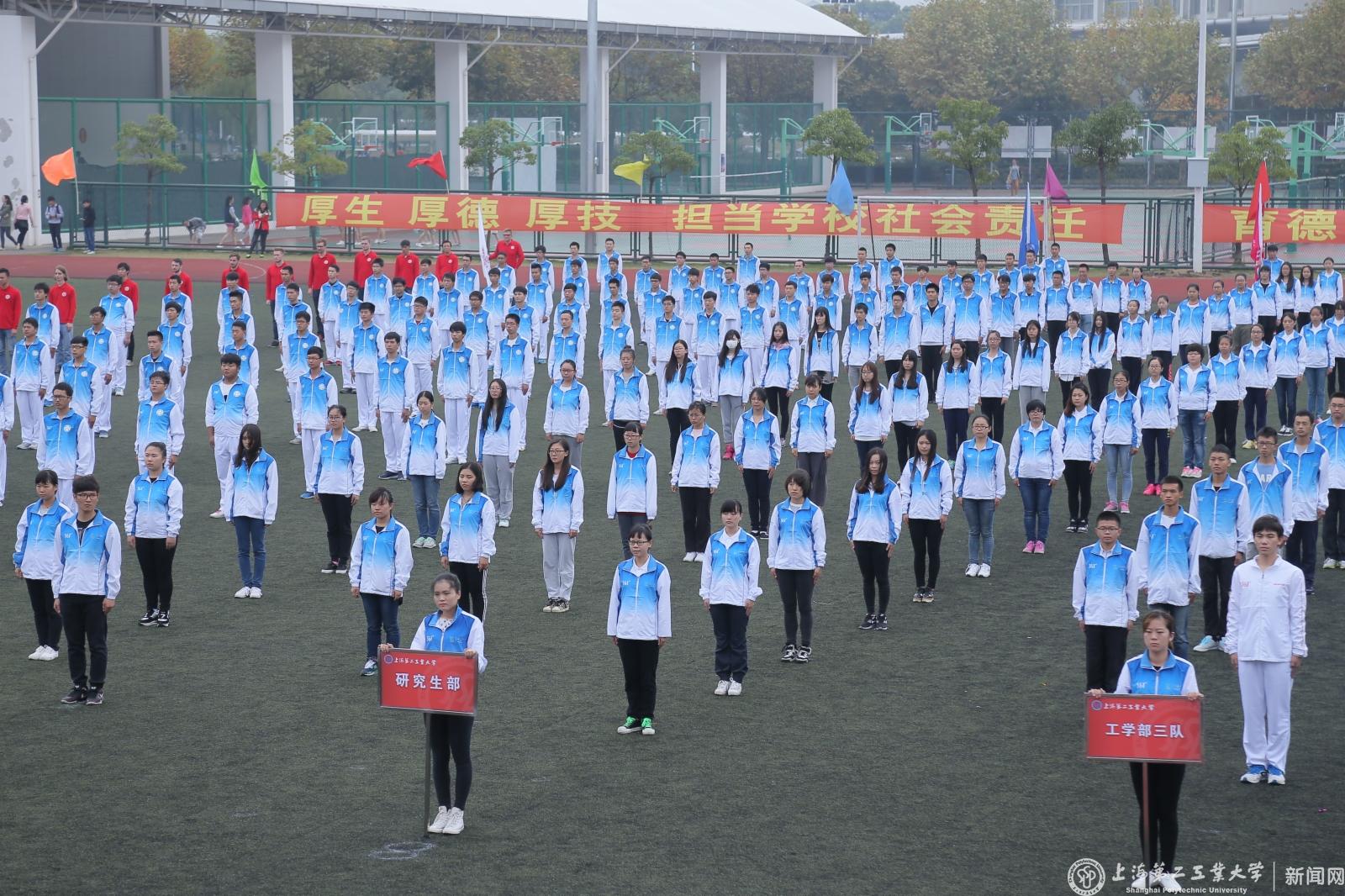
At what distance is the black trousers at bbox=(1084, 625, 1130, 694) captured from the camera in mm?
11031

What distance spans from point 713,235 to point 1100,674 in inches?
1198

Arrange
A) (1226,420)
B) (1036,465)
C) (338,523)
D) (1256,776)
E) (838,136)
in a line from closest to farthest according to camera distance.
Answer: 1. (1256,776)
2. (338,523)
3. (1036,465)
4. (1226,420)
5. (838,136)

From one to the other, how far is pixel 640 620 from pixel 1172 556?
3721 mm

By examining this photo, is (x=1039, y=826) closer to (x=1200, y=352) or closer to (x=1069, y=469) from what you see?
(x=1069, y=469)

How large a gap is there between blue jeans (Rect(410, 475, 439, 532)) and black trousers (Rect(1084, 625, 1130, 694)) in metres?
6.75

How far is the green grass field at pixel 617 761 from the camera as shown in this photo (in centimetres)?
880

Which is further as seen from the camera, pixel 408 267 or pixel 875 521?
pixel 408 267

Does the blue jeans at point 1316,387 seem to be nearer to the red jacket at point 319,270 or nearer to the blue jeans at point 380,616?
the blue jeans at point 380,616

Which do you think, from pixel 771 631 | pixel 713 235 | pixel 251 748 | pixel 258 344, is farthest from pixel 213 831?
pixel 713 235

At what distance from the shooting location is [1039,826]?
9305 mm

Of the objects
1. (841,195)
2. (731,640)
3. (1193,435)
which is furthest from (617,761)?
(841,195)

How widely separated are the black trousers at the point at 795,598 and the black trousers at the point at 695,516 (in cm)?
266

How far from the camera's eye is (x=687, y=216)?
3809 centimetres

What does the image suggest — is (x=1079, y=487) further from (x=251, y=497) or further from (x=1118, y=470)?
(x=251, y=497)
